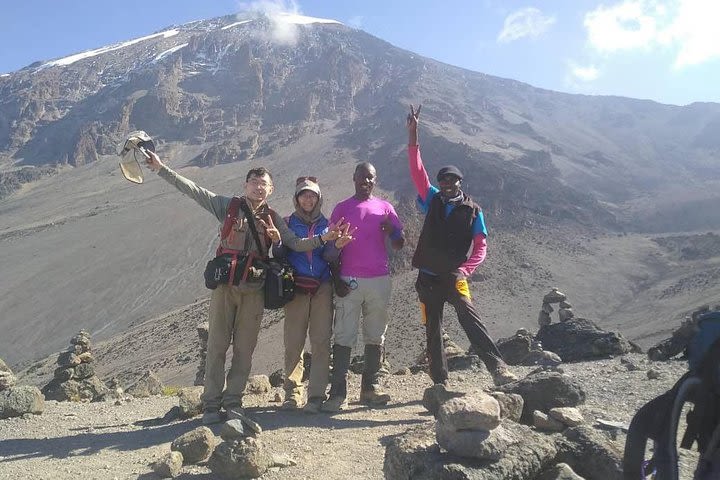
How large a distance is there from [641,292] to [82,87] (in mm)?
147390

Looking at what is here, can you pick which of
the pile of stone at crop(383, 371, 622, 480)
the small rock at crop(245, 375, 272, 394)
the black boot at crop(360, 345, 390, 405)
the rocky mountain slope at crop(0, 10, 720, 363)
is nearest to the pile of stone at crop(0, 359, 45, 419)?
the small rock at crop(245, 375, 272, 394)

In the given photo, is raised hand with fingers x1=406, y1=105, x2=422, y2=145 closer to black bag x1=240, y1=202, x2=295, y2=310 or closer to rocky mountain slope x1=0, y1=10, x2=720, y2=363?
black bag x1=240, y1=202, x2=295, y2=310

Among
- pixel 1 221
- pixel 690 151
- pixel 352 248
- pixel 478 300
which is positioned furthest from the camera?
pixel 690 151

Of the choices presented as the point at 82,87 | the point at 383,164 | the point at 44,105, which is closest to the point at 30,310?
the point at 383,164

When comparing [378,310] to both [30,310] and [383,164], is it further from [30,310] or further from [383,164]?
[383,164]

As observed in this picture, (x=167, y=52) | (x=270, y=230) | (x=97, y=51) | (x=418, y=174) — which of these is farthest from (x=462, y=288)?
A: (x=97, y=51)

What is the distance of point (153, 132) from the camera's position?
10856 centimetres

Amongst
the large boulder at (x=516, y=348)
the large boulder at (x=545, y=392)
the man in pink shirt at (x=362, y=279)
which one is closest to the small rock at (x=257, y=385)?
the man in pink shirt at (x=362, y=279)

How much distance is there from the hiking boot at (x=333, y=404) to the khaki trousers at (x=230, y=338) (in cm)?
66

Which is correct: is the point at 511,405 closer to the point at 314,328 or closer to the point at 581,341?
the point at 314,328

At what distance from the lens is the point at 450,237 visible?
4.34m

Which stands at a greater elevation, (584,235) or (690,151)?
(690,151)

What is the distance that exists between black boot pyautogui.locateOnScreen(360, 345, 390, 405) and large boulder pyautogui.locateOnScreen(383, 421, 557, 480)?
6.05 feet

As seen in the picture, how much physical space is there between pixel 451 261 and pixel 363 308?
823 millimetres
